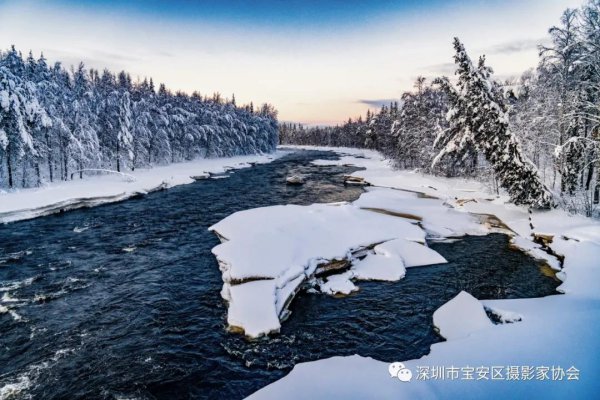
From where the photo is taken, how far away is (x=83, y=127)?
40.3 metres

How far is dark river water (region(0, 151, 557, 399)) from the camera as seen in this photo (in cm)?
883

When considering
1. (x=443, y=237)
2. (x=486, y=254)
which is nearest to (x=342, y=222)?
(x=443, y=237)

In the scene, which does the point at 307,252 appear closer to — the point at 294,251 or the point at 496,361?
the point at 294,251

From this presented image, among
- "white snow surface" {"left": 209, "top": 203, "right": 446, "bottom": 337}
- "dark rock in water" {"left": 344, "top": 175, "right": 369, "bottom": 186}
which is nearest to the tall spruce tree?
"white snow surface" {"left": 209, "top": 203, "right": 446, "bottom": 337}

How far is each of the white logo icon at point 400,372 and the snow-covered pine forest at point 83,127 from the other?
1326 inches

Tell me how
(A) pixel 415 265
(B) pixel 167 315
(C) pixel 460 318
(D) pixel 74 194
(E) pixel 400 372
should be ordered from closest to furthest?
(E) pixel 400 372
(C) pixel 460 318
(B) pixel 167 315
(A) pixel 415 265
(D) pixel 74 194

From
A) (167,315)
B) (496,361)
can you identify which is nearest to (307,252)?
(167,315)

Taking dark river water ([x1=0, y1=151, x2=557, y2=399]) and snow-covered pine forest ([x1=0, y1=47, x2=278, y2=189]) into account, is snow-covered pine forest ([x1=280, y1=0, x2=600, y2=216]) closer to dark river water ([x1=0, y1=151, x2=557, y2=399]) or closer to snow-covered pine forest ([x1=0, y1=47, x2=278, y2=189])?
dark river water ([x1=0, y1=151, x2=557, y2=399])

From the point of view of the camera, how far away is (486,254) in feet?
58.2

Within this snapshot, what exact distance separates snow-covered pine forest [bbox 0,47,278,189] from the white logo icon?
33691mm

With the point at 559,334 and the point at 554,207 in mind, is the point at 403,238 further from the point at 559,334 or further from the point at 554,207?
the point at 554,207

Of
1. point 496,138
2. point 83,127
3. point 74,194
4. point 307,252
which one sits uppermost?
point 83,127

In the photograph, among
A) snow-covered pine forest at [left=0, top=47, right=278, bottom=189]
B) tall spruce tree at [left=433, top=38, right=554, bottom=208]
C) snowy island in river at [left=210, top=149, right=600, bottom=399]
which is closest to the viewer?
snowy island in river at [left=210, top=149, right=600, bottom=399]

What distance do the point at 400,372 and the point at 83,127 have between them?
44.6m
